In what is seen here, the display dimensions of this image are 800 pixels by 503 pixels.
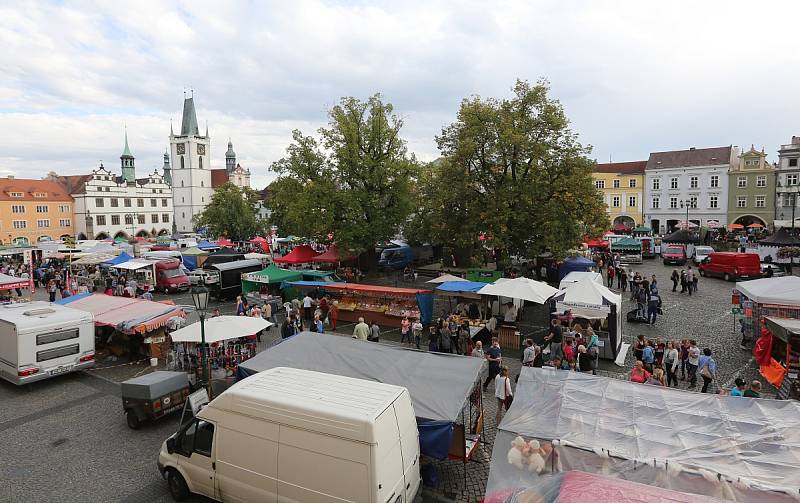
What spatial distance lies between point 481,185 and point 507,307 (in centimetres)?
941

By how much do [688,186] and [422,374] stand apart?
6226 cm

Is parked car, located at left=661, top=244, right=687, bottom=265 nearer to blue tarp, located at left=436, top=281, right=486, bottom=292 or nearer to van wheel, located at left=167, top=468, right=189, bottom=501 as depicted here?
blue tarp, located at left=436, top=281, right=486, bottom=292

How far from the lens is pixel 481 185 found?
26109 mm

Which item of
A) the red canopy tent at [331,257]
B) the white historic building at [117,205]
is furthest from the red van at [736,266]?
the white historic building at [117,205]

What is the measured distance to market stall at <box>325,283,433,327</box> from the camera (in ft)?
61.2

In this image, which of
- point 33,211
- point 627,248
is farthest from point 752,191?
point 33,211

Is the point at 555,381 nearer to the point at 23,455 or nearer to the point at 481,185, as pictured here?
the point at 23,455

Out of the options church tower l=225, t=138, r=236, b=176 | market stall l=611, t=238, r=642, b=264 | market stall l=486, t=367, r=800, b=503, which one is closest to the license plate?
market stall l=486, t=367, r=800, b=503

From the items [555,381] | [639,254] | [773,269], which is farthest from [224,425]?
[639,254]

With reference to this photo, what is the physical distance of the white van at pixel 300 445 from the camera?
6125mm

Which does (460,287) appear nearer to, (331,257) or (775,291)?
(775,291)

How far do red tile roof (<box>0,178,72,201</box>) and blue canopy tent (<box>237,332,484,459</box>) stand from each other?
240 feet

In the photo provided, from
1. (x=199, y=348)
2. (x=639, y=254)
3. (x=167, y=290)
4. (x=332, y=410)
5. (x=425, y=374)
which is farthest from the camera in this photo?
(x=639, y=254)

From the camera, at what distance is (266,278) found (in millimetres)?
23203
